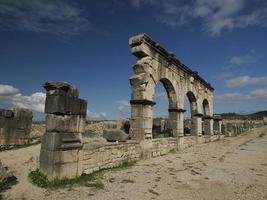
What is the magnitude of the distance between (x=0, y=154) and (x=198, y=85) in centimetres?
1255

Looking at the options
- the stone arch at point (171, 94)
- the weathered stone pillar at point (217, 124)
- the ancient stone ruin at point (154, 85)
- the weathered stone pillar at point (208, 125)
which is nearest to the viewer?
the ancient stone ruin at point (154, 85)

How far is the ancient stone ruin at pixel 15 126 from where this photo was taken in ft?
37.3

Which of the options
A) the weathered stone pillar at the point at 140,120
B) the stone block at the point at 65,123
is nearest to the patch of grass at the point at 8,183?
the stone block at the point at 65,123

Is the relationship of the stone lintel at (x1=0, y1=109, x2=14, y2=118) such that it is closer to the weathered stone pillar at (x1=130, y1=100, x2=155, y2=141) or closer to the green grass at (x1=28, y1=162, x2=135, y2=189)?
the weathered stone pillar at (x1=130, y1=100, x2=155, y2=141)

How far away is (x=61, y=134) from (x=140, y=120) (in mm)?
4253

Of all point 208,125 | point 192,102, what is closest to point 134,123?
point 192,102

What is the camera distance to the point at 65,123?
20.2 feet

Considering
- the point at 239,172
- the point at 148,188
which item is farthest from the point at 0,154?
the point at 239,172

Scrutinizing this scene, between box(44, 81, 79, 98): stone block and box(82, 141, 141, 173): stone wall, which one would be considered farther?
box(82, 141, 141, 173): stone wall

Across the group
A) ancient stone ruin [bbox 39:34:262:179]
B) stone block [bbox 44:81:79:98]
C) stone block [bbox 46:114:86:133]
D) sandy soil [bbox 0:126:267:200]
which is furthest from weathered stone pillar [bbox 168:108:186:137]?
stone block [bbox 44:81:79:98]

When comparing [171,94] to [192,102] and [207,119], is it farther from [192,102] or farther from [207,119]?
[207,119]

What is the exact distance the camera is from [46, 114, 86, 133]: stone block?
5949 millimetres

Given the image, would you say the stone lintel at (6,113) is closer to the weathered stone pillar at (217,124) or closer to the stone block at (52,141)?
the stone block at (52,141)

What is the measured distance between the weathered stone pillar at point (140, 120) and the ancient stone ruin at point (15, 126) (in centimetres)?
575
